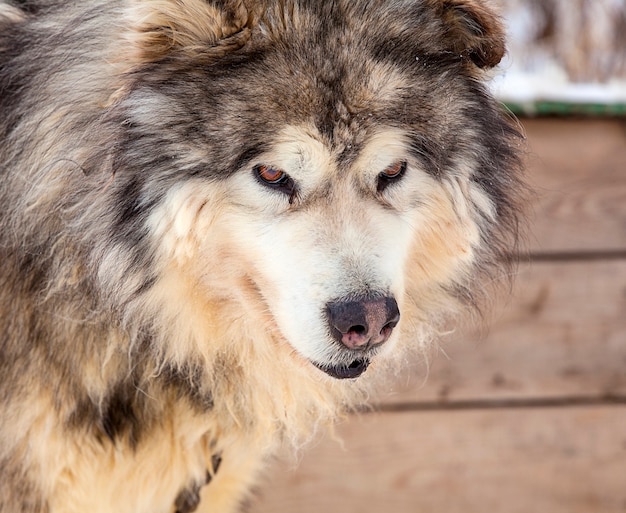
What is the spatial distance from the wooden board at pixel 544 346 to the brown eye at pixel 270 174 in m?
1.77

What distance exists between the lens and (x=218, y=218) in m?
1.95

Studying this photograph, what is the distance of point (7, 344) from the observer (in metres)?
2.21

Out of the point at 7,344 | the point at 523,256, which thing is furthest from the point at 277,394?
the point at 523,256

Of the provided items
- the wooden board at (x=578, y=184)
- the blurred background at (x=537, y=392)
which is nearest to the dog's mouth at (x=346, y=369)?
the blurred background at (x=537, y=392)

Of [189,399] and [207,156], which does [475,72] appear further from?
[189,399]

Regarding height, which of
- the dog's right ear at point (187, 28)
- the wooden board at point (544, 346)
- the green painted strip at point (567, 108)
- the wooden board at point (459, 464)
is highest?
the dog's right ear at point (187, 28)

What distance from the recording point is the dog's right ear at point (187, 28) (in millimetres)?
1877

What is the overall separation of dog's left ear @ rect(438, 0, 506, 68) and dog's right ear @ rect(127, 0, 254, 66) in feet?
1.54

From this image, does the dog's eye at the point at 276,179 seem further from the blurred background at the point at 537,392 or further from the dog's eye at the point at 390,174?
the blurred background at the point at 537,392

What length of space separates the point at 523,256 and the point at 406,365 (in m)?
1.01

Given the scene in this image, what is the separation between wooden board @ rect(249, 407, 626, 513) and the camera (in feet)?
11.9

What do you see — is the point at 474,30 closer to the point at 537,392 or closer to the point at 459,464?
the point at 537,392

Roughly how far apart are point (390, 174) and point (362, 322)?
351 mm

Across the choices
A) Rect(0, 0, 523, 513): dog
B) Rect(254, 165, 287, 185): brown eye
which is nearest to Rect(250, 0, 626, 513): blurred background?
Rect(0, 0, 523, 513): dog
